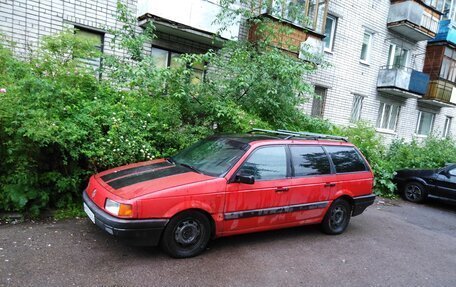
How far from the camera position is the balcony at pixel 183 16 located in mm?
8406

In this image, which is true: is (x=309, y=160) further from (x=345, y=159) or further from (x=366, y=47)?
(x=366, y=47)

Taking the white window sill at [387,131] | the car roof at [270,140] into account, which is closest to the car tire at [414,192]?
the car roof at [270,140]

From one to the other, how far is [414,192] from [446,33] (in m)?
11.7

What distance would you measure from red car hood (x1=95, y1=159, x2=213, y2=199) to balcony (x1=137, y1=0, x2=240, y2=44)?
5027 mm

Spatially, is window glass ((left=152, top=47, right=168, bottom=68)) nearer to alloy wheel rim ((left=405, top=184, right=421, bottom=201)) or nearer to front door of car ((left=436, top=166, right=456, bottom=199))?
alloy wheel rim ((left=405, top=184, right=421, bottom=201))

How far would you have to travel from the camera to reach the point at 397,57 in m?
16.3

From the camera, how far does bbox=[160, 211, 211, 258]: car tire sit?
374 centimetres

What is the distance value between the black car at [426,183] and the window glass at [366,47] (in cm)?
693

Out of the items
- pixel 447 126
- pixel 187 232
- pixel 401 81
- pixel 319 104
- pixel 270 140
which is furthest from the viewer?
pixel 447 126

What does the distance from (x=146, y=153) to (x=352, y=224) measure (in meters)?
3.95

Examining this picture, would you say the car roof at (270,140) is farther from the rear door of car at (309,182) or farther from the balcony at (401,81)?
the balcony at (401,81)

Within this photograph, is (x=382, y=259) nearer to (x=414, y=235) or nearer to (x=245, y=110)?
(x=414, y=235)

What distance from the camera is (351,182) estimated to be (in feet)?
17.5

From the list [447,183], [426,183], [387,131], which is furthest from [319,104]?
[447,183]
